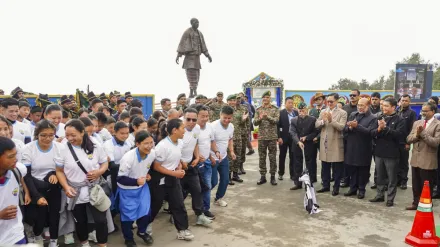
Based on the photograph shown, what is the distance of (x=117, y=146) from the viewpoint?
4.57 metres

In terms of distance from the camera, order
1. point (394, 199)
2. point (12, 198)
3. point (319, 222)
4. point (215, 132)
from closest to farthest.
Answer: point (12, 198) → point (319, 222) → point (215, 132) → point (394, 199)

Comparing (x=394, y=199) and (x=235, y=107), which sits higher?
(x=235, y=107)

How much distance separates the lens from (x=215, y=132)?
18.4 feet

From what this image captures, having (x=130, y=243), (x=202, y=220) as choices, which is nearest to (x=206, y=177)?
(x=202, y=220)

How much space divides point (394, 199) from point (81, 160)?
17.7 ft

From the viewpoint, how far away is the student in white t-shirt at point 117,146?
14.5ft

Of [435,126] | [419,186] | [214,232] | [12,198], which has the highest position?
[435,126]

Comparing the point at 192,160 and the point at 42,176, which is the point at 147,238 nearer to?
the point at 192,160

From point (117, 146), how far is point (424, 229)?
13.4 ft

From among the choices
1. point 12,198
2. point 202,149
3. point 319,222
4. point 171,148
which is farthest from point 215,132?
point 12,198

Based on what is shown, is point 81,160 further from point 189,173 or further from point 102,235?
point 189,173

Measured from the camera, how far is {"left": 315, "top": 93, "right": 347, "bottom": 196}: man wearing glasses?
250 inches

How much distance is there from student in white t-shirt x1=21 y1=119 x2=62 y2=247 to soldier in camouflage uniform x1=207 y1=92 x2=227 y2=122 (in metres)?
5.04

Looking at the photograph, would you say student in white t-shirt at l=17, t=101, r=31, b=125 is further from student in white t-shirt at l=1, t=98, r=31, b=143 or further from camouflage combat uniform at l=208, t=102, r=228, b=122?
camouflage combat uniform at l=208, t=102, r=228, b=122
